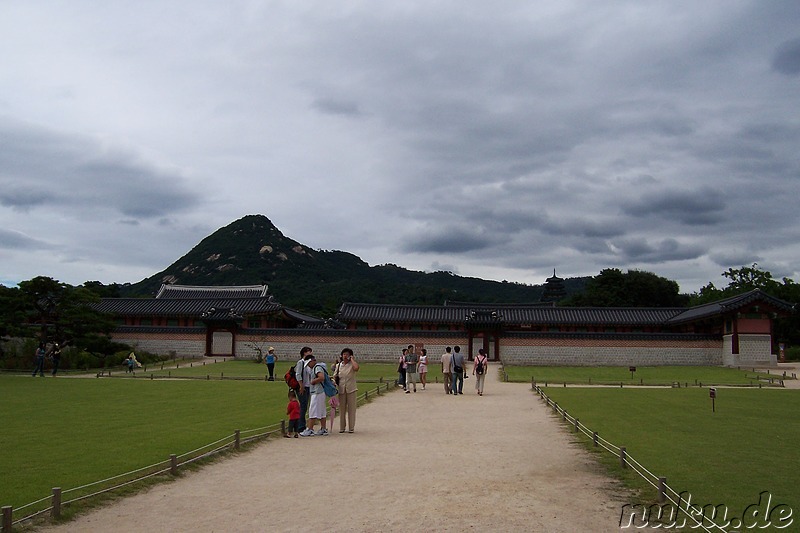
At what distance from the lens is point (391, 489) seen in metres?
9.63

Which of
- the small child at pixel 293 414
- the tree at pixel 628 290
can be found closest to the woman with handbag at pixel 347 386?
the small child at pixel 293 414

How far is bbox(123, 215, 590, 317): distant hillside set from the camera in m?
99.6

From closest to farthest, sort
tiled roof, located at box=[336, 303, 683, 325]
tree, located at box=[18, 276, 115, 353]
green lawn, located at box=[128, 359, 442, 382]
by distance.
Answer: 1. green lawn, located at box=[128, 359, 442, 382]
2. tree, located at box=[18, 276, 115, 353]
3. tiled roof, located at box=[336, 303, 683, 325]

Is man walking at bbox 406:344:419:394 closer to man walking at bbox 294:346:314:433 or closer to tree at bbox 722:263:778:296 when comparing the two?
man walking at bbox 294:346:314:433

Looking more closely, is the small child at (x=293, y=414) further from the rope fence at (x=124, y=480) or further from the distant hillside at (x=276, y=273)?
the distant hillside at (x=276, y=273)

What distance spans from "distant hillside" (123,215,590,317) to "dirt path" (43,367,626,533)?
7449 cm

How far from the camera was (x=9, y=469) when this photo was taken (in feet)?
34.4

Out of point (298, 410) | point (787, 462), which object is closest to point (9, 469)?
point (298, 410)

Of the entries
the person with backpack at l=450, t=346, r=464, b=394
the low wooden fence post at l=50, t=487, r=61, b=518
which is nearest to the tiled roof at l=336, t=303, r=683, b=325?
the person with backpack at l=450, t=346, r=464, b=394

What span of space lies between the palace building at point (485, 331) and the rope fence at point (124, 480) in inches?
1452

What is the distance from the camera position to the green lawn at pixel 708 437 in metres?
9.48

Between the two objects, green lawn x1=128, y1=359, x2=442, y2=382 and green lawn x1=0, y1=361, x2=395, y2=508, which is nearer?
green lawn x1=0, y1=361, x2=395, y2=508

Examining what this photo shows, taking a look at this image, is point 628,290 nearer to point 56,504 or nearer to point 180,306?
point 180,306

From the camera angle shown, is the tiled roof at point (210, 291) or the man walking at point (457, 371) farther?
the tiled roof at point (210, 291)
